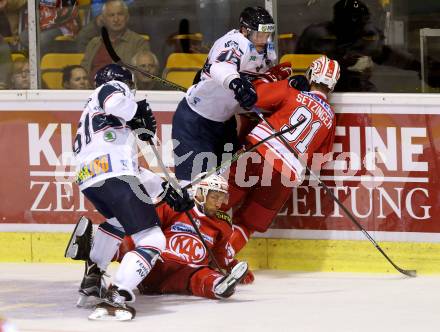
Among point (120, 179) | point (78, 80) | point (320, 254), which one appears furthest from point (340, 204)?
point (78, 80)

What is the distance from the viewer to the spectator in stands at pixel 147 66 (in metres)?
7.75

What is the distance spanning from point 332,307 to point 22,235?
7.26ft

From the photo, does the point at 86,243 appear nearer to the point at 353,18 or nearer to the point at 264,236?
the point at 264,236

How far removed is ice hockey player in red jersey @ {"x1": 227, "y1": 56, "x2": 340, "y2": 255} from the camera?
730 centimetres

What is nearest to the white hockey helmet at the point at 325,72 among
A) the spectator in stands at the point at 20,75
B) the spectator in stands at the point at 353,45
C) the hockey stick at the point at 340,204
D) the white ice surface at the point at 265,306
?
the spectator in stands at the point at 353,45

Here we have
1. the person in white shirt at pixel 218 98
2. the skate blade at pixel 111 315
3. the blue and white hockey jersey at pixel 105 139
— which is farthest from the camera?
the person in white shirt at pixel 218 98

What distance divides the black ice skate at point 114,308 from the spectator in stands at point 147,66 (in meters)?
1.80

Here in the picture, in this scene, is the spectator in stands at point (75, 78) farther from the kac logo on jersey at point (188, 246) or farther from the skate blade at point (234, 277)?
the skate blade at point (234, 277)

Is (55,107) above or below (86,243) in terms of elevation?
above

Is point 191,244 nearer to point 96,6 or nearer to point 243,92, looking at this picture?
point 243,92

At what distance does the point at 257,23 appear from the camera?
23.5ft

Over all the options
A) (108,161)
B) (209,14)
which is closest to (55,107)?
(209,14)

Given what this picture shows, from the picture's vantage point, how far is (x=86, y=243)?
22.1 ft

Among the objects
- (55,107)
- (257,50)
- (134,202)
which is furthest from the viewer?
(55,107)
